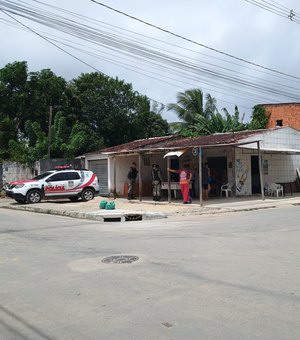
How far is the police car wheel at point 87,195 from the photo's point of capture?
23.6 m

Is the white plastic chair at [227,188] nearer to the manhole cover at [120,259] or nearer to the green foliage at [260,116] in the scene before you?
the green foliage at [260,116]

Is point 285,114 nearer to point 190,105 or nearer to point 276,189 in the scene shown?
point 190,105

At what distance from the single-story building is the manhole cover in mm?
13290

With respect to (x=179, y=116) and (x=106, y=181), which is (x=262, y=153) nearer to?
(x=106, y=181)

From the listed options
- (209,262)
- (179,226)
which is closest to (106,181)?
(179,226)

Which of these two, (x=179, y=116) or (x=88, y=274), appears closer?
(x=88, y=274)

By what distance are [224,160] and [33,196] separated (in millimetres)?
10155

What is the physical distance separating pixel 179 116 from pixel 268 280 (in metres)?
33.1

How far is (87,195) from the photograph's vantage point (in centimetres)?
2380

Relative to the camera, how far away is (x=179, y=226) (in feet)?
43.7

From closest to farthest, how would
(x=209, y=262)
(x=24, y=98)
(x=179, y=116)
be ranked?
(x=209, y=262), (x=24, y=98), (x=179, y=116)

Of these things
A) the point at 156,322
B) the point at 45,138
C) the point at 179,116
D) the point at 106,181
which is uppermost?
the point at 179,116

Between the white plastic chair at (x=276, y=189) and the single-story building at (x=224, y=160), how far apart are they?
2.17 feet

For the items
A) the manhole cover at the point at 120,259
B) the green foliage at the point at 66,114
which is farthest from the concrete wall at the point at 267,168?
the manhole cover at the point at 120,259
